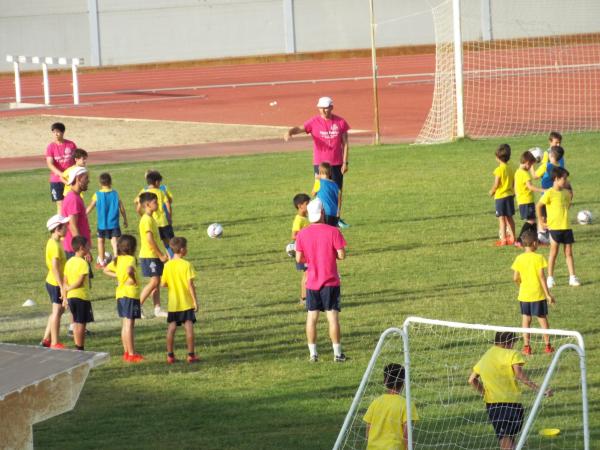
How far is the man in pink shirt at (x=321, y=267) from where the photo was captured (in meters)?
11.9

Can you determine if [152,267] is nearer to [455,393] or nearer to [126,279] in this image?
[126,279]

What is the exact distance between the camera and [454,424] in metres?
9.91

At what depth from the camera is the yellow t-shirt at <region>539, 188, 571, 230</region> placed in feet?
48.2

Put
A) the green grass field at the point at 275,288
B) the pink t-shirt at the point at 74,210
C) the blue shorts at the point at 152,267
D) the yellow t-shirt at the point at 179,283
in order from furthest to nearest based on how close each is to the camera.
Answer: the pink t-shirt at the point at 74,210 → the blue shorts at the point at 152,267 → the yellow t-shirt at the point at 179,283 → the green grass field at the point at 275,288

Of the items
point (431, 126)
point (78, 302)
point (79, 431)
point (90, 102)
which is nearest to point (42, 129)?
point (90, 102)

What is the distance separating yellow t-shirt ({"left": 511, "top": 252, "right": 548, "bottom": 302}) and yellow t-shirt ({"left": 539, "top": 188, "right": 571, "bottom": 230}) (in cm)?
310

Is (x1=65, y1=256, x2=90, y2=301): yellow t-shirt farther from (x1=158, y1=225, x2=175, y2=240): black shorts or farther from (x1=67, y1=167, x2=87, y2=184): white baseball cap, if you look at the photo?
(x1=158, y1=225, x2=175, y2=240): black shorts

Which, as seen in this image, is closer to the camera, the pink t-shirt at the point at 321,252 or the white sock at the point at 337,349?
the pink t-shirt at the point at 321,252

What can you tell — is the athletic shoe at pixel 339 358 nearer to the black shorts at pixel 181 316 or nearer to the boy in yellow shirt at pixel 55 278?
the black shorts at pixel 181 316

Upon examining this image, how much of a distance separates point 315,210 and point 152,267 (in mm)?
2687

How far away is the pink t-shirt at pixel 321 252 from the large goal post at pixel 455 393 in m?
1.00

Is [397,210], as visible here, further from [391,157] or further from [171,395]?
[171,395]

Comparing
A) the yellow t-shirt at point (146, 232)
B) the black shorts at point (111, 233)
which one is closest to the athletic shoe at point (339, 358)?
the yellow t-shirt at point (146, 232)

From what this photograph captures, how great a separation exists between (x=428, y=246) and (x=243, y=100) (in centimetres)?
2432
